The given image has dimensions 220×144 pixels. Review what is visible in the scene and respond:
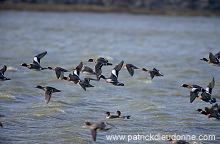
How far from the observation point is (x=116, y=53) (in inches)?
1254

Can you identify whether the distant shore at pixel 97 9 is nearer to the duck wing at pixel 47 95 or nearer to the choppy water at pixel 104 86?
the choppy water at pixel 104 86

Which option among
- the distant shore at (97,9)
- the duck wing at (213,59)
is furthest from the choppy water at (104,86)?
the distant shore at (97,9)

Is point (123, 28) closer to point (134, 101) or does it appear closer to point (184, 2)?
point (184, 2)

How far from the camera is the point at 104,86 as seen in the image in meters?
21.0

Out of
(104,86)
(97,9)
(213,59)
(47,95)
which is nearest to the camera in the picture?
(47,95)

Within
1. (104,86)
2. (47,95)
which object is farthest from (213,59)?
(104,86)

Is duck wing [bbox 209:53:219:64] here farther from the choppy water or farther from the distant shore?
the distant shore

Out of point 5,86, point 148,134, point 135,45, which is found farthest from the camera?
point 135,45

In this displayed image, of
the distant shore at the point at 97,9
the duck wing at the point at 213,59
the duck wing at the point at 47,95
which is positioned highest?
the distant shore at the point at 97,9

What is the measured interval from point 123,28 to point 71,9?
68.7 ft

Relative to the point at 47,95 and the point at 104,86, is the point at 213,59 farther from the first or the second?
the point at 104,86

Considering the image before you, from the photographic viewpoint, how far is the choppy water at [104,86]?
565 inches

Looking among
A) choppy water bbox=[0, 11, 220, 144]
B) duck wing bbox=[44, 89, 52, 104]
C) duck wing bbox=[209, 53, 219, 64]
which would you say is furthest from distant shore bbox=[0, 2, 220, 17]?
duck wing bbox=[44, 89, 52, 104]

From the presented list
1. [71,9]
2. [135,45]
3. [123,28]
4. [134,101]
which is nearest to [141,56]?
[135,45]
